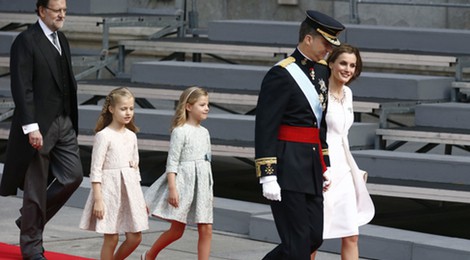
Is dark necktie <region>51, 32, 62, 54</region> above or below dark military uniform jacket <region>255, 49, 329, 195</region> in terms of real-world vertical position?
above

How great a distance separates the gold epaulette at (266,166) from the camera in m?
7.89

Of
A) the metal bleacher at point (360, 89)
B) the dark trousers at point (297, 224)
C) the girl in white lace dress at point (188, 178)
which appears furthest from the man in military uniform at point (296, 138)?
the metal bleacher at point (360, 89)

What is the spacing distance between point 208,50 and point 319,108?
689 centimetres

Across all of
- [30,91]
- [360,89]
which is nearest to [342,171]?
[30,91]

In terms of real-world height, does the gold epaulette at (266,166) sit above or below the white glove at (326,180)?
above

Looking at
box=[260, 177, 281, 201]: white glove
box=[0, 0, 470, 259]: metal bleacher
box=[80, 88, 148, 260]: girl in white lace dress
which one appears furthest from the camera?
box=[0, 0, 470, 259]: metal bleacher

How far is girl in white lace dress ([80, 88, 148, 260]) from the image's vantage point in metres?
9.05

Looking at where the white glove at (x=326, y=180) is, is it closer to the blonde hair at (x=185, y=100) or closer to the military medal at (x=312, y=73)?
the military medal at (x=312, y=73)

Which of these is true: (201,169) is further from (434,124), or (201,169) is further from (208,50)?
(208,50)

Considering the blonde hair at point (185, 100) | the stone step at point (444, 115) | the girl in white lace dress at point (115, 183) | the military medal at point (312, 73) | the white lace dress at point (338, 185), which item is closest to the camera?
the military medal at point (312, 73)

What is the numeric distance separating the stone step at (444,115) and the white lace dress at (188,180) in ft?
12.0

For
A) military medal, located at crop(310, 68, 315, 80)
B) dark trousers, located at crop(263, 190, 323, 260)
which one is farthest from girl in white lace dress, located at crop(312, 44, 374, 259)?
military medal, located at crop(310, 68, 315, 80)

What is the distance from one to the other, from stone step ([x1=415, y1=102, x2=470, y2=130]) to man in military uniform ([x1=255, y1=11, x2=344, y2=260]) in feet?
14.8

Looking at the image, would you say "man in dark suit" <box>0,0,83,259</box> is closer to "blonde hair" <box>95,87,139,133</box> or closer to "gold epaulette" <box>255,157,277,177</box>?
"blonde hair" <box>95,87,139,133</box>
